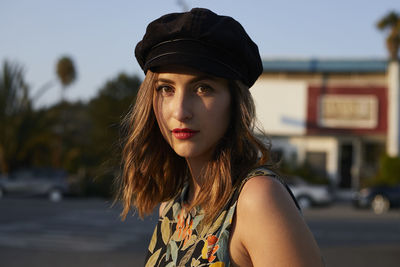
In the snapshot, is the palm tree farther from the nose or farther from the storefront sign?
the nose

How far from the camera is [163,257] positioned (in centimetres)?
181

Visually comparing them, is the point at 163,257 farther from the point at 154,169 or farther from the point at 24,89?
the point at 24,89

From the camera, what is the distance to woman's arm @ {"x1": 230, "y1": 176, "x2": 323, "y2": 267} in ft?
4.12

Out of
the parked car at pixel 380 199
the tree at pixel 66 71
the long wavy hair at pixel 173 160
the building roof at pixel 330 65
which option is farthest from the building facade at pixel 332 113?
the long wavy hair at pixel 173 160

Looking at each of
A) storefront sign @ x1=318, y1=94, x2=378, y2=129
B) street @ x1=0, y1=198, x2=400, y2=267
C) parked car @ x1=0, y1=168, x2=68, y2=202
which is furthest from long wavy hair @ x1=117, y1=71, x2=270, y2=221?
storefront sign @ x1=318, y1=94, x2=378, y2=129

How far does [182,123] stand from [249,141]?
0.22 m

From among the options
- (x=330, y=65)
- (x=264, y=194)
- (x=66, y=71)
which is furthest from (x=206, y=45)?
(x=66, y=71)

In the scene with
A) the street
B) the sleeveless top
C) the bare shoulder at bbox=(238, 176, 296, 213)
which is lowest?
the street

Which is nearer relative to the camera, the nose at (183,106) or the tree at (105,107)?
the nose at (183,106)

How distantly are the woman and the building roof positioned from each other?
3336cm

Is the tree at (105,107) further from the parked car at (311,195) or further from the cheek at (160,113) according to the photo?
the cheek at (160,113)

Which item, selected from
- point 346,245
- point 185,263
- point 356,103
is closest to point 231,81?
point 185,263

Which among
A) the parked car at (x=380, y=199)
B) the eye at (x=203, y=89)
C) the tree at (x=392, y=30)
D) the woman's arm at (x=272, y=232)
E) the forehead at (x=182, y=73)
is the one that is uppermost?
the tree at (x=392, y=30)

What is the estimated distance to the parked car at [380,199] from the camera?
21609 millimetres
